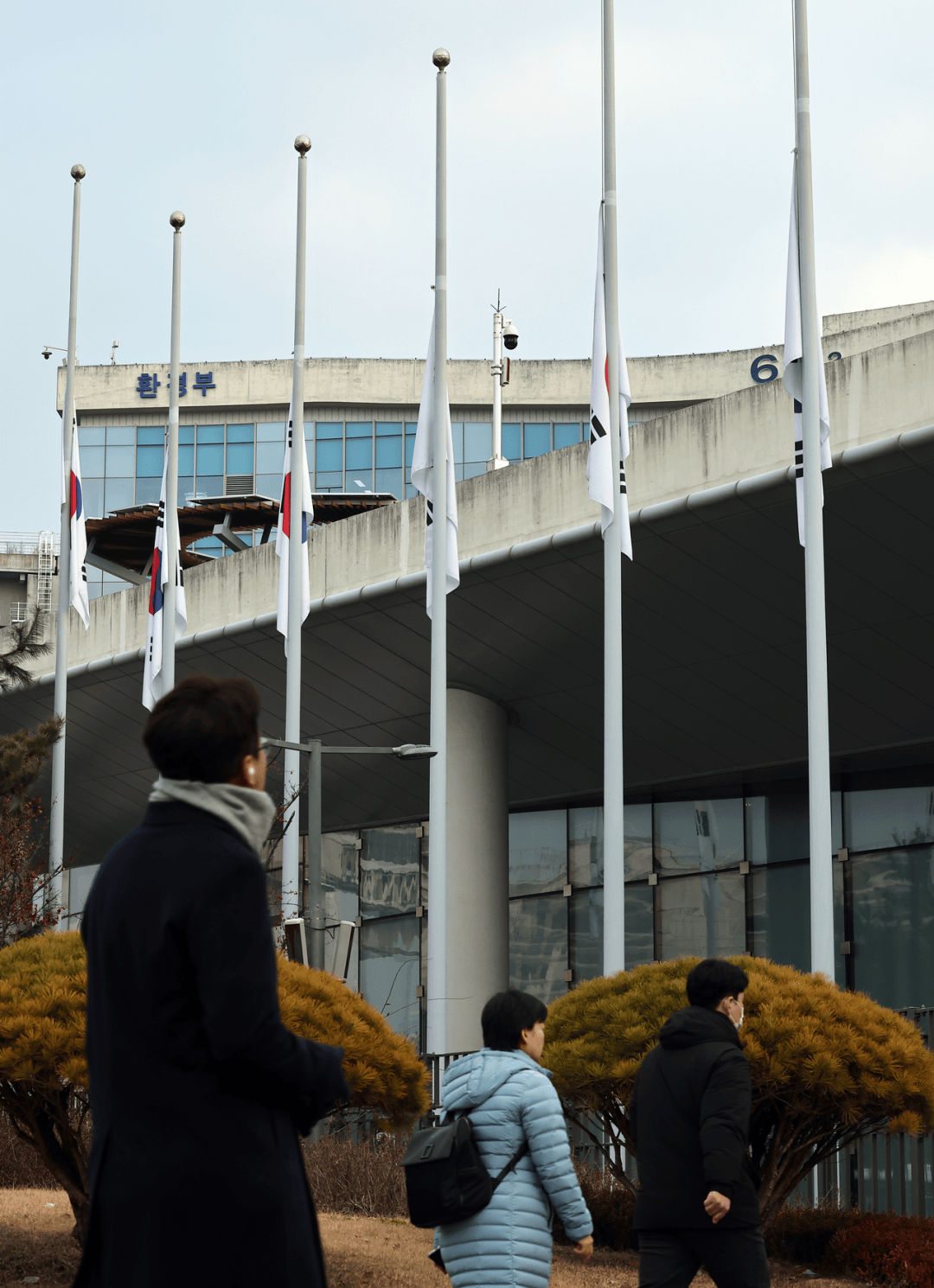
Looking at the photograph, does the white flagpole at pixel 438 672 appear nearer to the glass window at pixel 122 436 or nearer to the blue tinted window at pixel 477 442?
the blue tinted window at pixel 477 442

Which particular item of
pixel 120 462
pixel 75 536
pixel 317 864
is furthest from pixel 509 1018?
pixel 120 462

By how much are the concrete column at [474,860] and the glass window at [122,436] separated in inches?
1170

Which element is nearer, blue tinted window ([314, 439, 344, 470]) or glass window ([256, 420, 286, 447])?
blue tinted window ([314, 439, 344, 470])

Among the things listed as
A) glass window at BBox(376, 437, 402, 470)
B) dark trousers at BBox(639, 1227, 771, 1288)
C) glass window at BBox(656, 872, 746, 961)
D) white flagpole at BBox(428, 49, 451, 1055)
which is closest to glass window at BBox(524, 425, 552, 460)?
glass window at BBox(376, 437, 402, 470)

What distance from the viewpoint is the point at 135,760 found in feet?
103

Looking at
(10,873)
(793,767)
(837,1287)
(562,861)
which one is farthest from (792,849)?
(837,1287)

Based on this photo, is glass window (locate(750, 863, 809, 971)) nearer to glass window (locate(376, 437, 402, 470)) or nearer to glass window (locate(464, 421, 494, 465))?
glass window (locate(464, 421, 494, 465))

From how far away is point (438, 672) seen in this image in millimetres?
18797

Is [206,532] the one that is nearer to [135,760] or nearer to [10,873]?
[135,760]

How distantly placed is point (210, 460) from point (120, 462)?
9.80ft

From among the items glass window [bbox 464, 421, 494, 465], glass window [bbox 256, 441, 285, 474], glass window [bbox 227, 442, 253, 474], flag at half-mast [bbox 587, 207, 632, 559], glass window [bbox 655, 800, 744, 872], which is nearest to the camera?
flag at half-mast [bbox 587, 207, 632, 559]

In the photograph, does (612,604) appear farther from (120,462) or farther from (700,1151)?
(120,462)

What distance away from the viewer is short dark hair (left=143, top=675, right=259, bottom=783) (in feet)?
10.4

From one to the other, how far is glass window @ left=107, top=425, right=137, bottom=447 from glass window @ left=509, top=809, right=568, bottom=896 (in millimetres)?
26666
